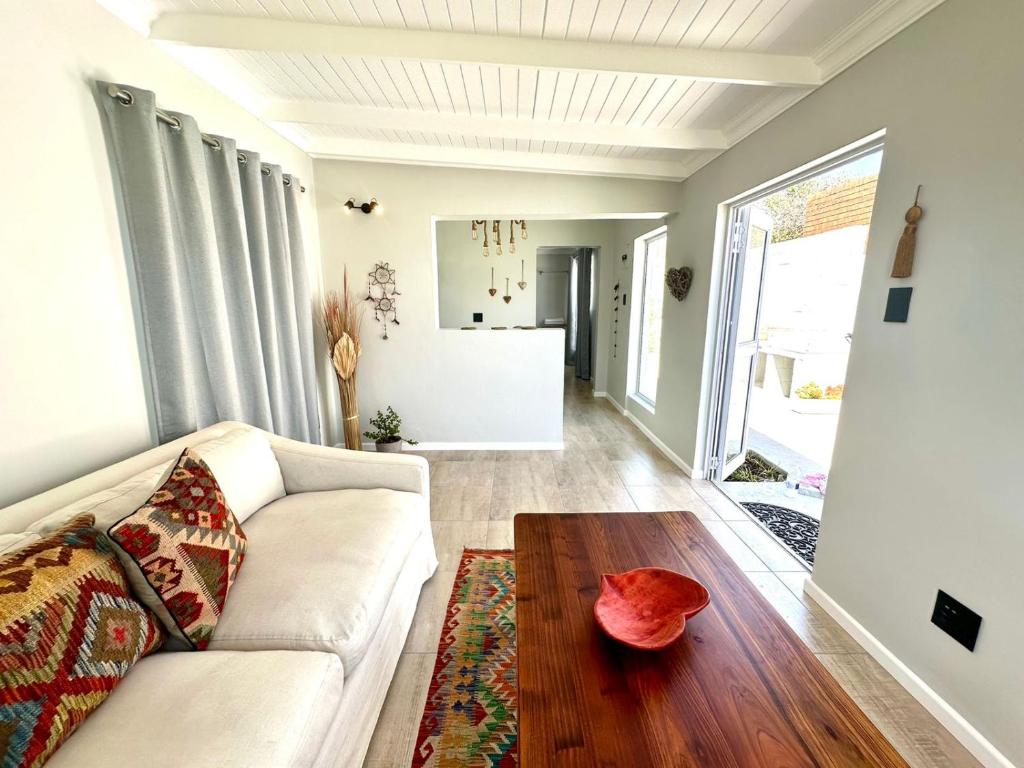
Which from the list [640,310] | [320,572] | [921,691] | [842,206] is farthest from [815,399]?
[320,572]

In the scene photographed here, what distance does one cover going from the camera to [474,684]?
1458 millimetres

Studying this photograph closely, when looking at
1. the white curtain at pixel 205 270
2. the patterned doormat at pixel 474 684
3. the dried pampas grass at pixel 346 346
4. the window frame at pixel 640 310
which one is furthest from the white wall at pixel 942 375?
the dried pampas grass at pixel 346 346

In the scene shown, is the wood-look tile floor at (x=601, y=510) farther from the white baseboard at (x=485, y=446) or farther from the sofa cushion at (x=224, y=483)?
the sofa cushion at (x=224, y=483)

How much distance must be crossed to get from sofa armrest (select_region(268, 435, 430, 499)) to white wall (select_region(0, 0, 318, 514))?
1.82 ft

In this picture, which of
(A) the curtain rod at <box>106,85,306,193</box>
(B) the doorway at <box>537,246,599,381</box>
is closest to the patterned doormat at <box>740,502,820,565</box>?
(A) the curtain rod at <box>106,85,306,193</box>

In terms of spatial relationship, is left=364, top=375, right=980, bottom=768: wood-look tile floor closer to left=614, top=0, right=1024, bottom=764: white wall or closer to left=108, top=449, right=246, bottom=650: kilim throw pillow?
left=614, top=0, right=1024, bottom=764: white wall

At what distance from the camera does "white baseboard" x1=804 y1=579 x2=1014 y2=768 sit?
122cm

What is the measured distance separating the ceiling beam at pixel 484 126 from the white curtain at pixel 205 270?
1.33 ft

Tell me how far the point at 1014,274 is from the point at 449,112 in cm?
257

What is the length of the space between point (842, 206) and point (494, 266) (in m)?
3.58

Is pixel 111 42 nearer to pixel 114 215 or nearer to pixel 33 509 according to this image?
pixel 114 215

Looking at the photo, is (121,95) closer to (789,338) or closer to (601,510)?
(601,510)

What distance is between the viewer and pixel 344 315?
331 cm

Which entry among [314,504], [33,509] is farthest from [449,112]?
[33,509]
